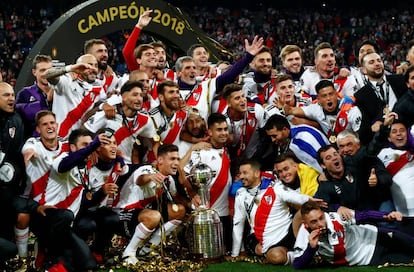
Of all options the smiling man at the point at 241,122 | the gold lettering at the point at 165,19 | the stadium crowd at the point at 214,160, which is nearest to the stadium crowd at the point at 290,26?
the gold lettering at the point at 165,19

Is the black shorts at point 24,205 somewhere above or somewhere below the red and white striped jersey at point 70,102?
below

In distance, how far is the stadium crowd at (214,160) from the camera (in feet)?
19.3

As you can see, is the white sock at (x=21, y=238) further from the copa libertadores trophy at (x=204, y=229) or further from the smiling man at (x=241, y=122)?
the smiling man at (x=241, y=122)

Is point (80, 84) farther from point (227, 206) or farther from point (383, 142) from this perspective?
point (383, 142)

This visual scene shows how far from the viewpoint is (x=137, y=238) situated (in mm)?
6113

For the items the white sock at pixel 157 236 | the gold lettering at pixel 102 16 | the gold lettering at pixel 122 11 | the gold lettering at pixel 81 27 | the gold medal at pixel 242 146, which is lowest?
the white sock at pixel 157 236

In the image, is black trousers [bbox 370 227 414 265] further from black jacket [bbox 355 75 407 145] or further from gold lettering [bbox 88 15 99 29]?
gold lettering [bbox 88 15 99 29]

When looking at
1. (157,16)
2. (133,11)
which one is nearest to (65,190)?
(133,11)

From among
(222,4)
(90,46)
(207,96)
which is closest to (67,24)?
(90,46)

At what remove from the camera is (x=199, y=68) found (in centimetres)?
798

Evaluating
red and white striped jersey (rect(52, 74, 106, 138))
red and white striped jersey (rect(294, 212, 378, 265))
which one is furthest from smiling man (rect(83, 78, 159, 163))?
red and white striped jersey (rect(294, 212, 378, 265))

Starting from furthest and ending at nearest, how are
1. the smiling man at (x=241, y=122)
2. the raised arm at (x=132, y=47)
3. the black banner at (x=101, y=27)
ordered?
the black banner at (x=101, y=27) → the raised arm at (x=132, y=47) → the smiling man at (x=241, y=122)

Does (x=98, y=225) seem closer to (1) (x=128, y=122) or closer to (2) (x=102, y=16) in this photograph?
(1) (x=128, y=122)

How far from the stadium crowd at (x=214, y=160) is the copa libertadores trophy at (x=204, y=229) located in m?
0.16
